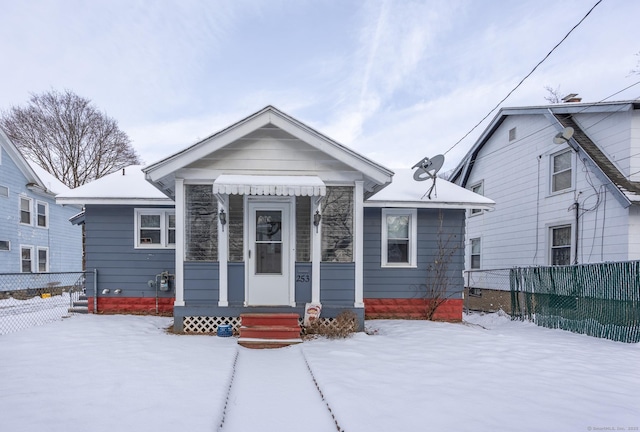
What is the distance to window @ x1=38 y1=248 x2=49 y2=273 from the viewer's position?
15.2 meters

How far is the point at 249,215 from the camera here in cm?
674

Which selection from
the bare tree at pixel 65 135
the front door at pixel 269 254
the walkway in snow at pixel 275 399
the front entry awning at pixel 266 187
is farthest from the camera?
the bare tree at pixel 65 135

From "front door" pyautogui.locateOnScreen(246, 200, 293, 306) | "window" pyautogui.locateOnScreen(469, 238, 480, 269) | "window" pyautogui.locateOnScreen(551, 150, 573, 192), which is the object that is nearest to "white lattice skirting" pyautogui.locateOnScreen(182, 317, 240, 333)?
"front door" pyautogui.locateOnScreen(246, 200, 293, 306)

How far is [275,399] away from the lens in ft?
11.8

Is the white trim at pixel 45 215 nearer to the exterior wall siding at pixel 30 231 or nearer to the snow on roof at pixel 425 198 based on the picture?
the exterior wall siding at pixel 30 231

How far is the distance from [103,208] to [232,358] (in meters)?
6.04

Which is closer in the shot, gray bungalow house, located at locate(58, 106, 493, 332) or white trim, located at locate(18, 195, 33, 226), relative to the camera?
gray bungalow house, located at locate(58, 106, 493, 332)

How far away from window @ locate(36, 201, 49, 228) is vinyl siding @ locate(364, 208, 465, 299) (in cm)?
1570

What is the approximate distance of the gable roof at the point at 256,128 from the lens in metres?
6.20

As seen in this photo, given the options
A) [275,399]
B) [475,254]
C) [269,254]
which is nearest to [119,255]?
[269,254]

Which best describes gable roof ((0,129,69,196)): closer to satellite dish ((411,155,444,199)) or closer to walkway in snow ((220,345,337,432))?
walkway in snow ((220,345,337,432))

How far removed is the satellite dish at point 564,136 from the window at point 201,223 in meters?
9.39

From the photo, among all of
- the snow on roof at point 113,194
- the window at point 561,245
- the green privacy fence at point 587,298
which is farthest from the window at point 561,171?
the snow on roof at point 113,194

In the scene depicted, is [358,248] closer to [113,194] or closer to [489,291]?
[113,194]
